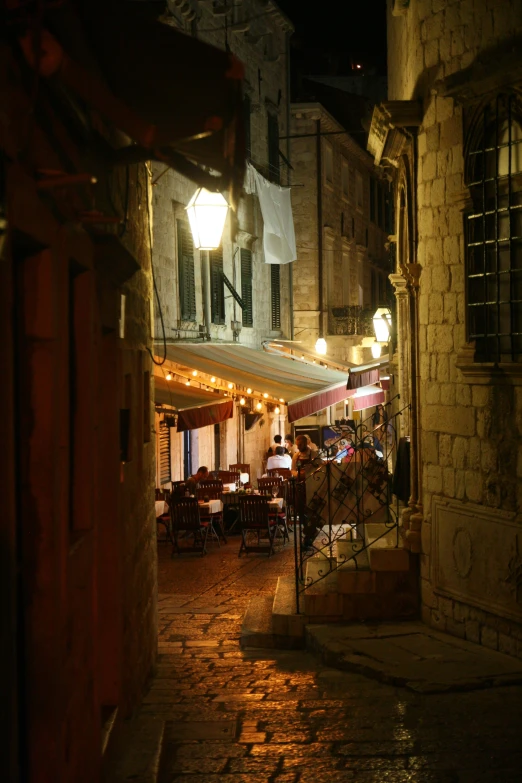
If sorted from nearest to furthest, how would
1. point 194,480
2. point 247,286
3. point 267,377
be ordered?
point 267,377 < point 194,480 < point 247,286

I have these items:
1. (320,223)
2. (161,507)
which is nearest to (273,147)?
(320,223)

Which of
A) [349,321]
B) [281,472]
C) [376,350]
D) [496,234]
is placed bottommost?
[281,472]

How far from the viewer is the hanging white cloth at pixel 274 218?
22609mm

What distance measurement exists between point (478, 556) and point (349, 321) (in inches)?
920

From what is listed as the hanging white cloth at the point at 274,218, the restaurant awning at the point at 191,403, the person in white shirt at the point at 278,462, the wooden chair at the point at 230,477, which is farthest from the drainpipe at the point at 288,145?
the restaurant awning at the point at 191,403

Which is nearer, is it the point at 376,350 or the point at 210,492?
the point at 210,492

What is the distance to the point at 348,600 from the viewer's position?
9562 mm

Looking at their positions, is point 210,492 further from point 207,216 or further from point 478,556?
point 478,556

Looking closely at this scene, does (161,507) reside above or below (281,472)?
below

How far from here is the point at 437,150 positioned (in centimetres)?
941

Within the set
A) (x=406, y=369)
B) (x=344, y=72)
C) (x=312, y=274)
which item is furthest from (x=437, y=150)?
(x=344, y=72)

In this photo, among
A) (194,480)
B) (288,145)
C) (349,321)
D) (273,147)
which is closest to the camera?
(194,480)

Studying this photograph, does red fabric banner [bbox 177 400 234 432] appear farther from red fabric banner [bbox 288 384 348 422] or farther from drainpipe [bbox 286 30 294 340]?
drainpipe [bbox 286 30 294 340]

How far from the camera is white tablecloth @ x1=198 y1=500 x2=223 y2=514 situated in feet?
49.6
